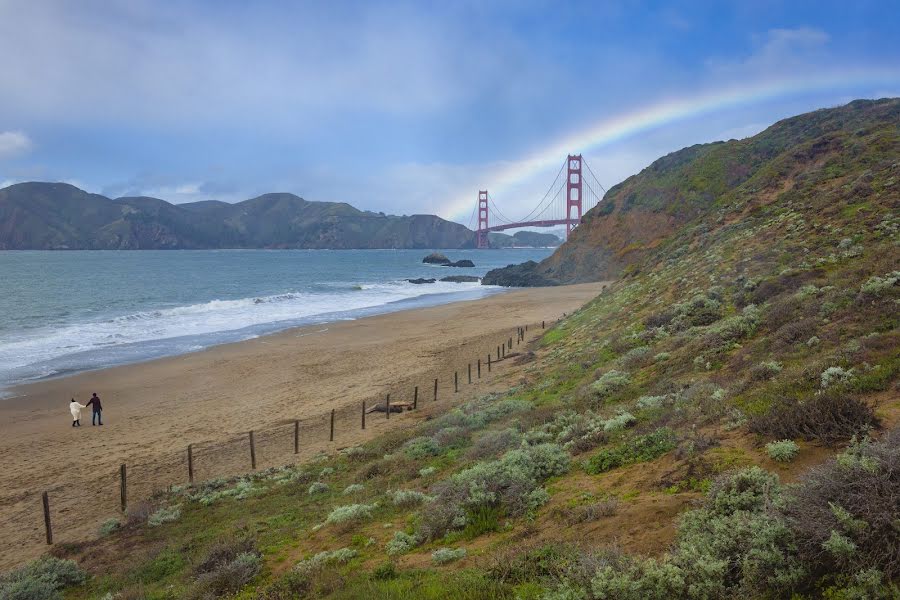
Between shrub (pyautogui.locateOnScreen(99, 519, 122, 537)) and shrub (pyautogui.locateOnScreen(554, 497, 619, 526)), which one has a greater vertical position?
shrub (pyautogui.locateOnScreen(554, 497, 619, 526))

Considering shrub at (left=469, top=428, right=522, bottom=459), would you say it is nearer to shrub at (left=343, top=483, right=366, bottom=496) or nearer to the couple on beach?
shrub at (left=343, top=483, right=366, bottom=496)

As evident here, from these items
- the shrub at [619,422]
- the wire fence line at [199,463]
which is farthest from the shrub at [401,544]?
the wire fence line at [199,463]

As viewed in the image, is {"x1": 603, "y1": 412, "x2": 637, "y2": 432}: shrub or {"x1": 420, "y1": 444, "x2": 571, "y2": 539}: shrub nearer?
{"x1": 420, "y1": 444, "x2": 571, "y2": 539}: shrub

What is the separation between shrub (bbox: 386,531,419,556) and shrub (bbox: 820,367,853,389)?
5918mm

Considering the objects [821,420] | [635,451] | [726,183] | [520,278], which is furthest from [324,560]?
[520,278]

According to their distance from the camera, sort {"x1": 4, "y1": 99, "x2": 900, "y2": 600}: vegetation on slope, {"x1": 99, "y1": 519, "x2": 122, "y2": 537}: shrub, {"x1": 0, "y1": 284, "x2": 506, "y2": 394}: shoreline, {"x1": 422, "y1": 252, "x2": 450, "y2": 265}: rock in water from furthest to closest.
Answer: {"x1": 422, "y1": 252, "x2": 450, "y2": 265}: rock in water
{"x1": 0, "y1": 284, "x2": 506, "y2": 394}: shoreline
{"x1": 99, "y1": 519, "x2": 122, "y2": 537}: shrub
{"x1": 4, "y1": 99, "x2": 900, "y2": 600}: vegetation on slope

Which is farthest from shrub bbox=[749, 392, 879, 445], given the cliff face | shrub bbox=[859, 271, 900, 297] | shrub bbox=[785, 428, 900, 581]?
the cliff face

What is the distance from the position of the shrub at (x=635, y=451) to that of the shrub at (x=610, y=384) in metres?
3.93

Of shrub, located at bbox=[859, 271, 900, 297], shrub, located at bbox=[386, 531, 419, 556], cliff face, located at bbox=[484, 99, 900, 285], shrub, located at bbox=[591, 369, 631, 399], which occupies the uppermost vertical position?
cliff face, located at bbox=[484, 99, 900, 285]

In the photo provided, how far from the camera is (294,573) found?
658 centimetres

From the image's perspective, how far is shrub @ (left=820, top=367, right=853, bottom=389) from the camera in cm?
693

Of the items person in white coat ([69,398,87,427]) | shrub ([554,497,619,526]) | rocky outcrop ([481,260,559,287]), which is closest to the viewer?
shrub ([554,497,619,526])

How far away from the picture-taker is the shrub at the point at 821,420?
5.70 metres

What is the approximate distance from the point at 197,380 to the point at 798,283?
25302mm
